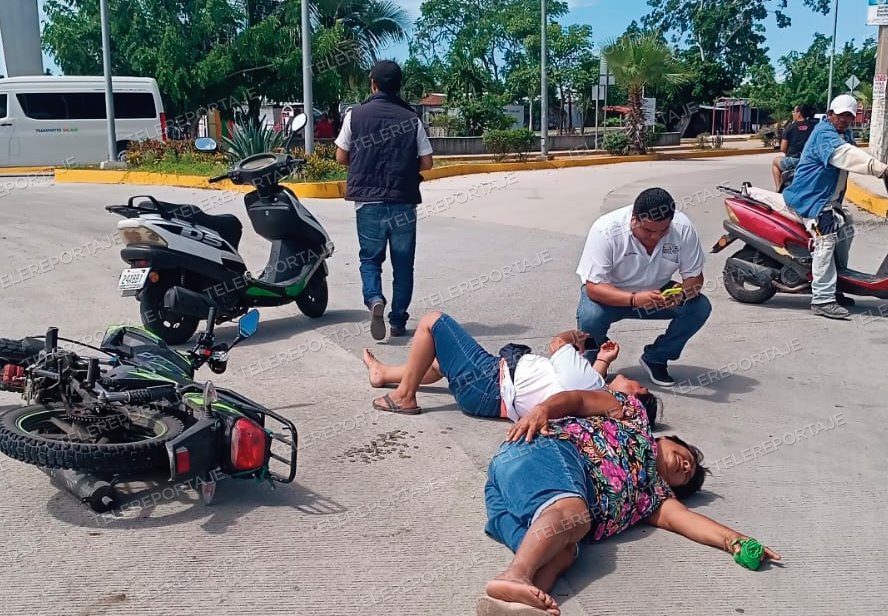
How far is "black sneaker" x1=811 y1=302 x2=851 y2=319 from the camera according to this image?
7598 mm

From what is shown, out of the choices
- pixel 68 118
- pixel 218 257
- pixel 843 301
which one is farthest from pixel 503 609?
pixel 68 118

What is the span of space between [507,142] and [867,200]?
1228 cm

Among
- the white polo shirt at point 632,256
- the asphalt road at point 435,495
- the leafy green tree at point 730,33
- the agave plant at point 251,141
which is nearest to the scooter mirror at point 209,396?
the asphalt road at point 435,495

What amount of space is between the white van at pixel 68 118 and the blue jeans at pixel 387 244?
18.4 meters

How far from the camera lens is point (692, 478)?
400cm

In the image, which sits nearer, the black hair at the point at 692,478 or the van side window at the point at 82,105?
the black hair at the point at 692,478

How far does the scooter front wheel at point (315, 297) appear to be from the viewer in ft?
23.7

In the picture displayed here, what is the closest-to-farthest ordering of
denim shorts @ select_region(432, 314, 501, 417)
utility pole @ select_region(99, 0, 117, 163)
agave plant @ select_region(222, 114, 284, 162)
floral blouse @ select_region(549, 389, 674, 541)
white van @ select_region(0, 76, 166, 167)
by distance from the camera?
floral blouse @ select_region(549, 389, 674, 541), denim shorts @ select_region(432, 314, 501, 417), agave plant @ select_region(222, 114, 284, 162), utility pole @ select_region(99, 0, 117, 163), white van @ select_region(0, 76, 166, 167)

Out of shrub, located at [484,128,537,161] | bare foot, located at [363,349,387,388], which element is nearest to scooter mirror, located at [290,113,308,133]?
bare foot, located at [363,349,387,388]

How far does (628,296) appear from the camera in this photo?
5316mm

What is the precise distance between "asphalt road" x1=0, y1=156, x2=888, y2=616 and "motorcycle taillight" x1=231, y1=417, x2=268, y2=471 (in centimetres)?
25

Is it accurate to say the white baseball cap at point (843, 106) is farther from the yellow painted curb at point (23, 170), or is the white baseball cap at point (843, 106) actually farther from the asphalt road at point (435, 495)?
the yellow painted curb at point (23, 170)

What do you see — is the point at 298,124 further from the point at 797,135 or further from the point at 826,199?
the point at 797,135

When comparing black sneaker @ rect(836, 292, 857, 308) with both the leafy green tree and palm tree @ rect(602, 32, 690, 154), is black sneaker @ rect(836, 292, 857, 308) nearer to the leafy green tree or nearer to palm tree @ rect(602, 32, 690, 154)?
palm tree @ rect(602, 32, 690, 154)
